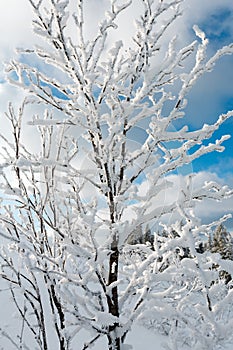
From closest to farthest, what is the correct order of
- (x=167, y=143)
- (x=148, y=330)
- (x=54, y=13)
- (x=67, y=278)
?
(x=67, y=278) → (x=54, y=13) → (x=167, y=143) → (x=148, y=330)

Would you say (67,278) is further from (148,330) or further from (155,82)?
(148,330)

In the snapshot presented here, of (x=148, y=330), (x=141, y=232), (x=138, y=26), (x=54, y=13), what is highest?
(x=138, y=26)

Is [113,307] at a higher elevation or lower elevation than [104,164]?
lower

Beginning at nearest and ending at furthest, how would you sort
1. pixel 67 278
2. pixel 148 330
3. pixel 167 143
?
pixel 67 278 → pixel 167 143 → pixel 148 330

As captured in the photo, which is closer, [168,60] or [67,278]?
[67,278]

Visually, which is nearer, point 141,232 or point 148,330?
point 141,232

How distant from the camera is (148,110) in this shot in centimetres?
299

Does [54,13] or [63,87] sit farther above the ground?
[54,13]

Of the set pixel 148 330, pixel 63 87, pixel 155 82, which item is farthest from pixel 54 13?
pixel 148 330

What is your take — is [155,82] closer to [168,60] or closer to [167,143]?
[168,60]

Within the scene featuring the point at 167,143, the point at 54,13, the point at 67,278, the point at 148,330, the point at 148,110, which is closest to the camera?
the point at 67,278

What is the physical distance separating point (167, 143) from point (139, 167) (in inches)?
15.1

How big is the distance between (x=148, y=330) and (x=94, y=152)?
7838 mm

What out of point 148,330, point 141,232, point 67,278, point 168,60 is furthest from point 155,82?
point 148,330
